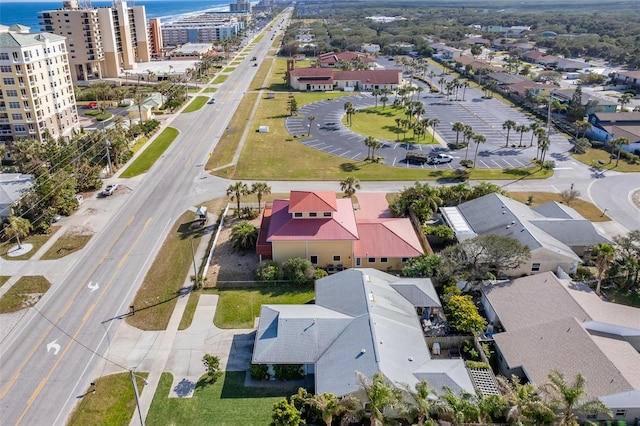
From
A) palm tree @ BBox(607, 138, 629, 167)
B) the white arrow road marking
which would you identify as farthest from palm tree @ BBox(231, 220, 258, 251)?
palm tree @ BBox(607, 138, 629, 167)

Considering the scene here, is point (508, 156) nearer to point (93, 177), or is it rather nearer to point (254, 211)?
point (254, 211)

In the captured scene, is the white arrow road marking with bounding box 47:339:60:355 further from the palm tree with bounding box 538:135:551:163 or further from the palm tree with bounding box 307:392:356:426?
the palm tree with bounding box 538:135:551:163

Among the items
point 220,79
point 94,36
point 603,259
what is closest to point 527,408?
point 603,259

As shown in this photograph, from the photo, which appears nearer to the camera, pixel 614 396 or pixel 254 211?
pixel 614 396

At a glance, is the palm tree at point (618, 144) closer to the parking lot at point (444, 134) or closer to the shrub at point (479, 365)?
the parking lot at point (444, 134)

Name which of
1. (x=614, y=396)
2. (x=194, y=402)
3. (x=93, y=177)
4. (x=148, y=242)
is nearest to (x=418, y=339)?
(x=614, y=396)

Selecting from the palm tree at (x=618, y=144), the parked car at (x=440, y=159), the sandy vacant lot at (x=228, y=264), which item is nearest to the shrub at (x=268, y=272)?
the sandy vacant lot at (x=228, y=264)
